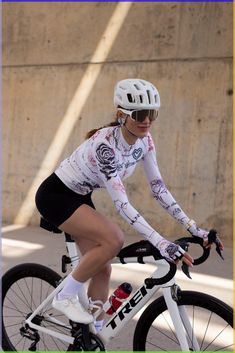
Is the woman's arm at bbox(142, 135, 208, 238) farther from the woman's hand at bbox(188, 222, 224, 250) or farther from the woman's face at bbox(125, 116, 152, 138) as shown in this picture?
the woman's face at bbox(125, 116, 152, 138)

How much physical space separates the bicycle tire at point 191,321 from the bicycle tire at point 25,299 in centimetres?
49

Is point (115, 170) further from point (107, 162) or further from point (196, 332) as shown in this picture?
point (196, 332)

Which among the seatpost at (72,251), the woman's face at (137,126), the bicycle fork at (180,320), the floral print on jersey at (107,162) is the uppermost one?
the woman's face at (137,126)

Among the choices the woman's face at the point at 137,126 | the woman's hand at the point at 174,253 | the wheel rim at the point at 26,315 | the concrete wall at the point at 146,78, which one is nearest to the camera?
the woman's hand at the point at 174,253

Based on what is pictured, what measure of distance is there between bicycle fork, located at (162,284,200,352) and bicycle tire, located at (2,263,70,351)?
73cm

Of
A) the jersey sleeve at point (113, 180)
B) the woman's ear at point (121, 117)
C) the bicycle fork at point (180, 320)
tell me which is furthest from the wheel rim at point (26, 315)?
the woman's ear at point (121, 117)

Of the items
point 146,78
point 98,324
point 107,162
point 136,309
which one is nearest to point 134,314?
point 136,309

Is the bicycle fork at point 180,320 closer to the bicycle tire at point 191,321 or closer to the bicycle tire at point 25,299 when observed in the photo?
the bicycle tire at point 191,321

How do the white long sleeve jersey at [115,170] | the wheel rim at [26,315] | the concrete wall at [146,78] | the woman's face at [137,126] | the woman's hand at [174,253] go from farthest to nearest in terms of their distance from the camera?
the concrete wall at [146,78] → the wheel rim at [26,315] → the woman's face at [137,126] → the white long sleeve jersey at [115,170] → the woman's hand at [174,253]

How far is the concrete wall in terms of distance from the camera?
666 centimetres

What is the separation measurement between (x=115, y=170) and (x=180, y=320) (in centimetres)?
80

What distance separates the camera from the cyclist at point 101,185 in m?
2.45

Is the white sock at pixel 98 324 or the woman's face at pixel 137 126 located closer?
the woman's face at pixel 137 126

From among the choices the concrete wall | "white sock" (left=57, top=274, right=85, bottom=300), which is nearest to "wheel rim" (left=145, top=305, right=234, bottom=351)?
"white sock" (left=57, top=274, right=85, bottom=300)
